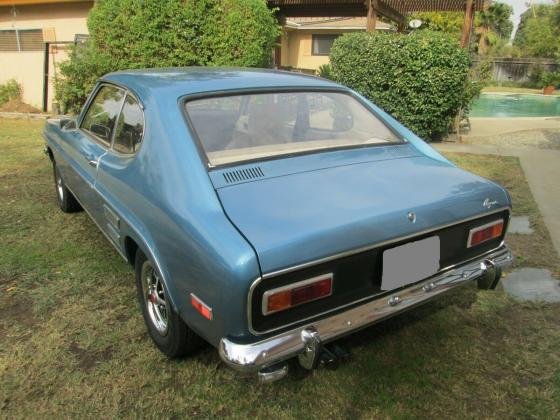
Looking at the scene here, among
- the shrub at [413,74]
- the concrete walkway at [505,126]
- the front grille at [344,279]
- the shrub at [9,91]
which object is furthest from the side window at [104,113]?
the shrub at [9,91]

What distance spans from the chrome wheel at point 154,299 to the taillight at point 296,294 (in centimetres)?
97

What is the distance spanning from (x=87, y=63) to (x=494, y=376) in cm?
1006

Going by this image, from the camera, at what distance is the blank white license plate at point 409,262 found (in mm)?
2164

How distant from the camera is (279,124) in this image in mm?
2865

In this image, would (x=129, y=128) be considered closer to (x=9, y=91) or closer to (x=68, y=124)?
(x=68, y=124)

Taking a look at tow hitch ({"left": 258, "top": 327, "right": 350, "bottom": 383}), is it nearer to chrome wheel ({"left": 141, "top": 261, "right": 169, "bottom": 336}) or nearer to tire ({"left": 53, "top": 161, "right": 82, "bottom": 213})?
chrome wheel ({"left": 141, "top": 261, "right": 169, "bottom": 336})

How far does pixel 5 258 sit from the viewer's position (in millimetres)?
3803

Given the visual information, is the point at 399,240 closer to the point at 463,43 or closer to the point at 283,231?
the point at 283,231

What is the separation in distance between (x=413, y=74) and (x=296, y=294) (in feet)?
23.7

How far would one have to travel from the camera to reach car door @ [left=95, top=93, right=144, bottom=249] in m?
2.66

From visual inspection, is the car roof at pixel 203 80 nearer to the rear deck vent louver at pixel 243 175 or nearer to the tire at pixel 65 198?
the rear deck vent louver at pixel 243 175

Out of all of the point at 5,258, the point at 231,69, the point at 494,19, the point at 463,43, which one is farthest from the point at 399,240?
the point at 494,19

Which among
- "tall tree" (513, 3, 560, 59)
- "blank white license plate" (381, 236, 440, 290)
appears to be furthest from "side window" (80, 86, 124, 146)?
"tall tree" (513, 3, 560, 59)

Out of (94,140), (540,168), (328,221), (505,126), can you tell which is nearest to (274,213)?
(328,221)
